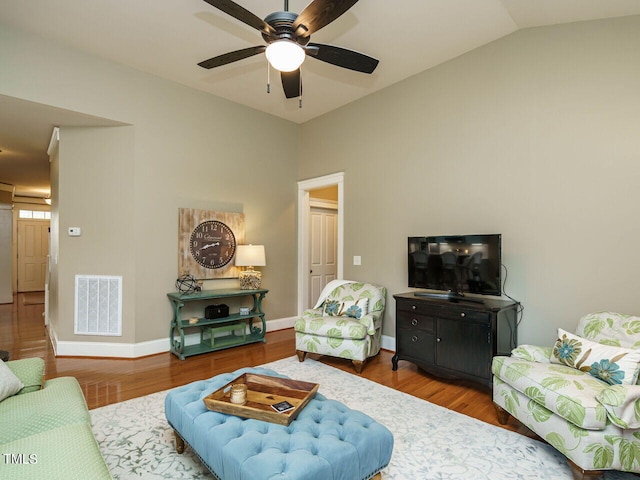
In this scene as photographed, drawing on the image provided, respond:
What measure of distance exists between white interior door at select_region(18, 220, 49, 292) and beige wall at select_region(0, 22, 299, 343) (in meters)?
6.32

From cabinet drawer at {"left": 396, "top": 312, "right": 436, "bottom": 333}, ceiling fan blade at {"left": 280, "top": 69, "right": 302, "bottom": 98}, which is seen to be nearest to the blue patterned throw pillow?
cabinet drawer at {"left": 396, "top": 312, "right": 436, "bottom": 333}

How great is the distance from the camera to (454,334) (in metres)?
3.15

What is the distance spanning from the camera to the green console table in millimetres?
4031

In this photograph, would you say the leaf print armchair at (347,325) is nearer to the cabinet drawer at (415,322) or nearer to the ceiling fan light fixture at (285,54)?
the cabinet drawer at (415,322)

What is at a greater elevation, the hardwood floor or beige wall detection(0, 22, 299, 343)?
beige wall detection(0, 22, 299, 343)

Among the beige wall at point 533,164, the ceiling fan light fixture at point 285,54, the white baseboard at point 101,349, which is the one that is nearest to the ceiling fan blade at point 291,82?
the ceiling fan light fixture at point 285,54

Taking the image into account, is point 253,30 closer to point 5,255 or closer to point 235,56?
point 235,56

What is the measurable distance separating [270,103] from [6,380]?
4.20 metres

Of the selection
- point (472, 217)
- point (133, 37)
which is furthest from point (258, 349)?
point (133, 37)

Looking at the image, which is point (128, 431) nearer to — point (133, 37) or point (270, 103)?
point (133, 37)

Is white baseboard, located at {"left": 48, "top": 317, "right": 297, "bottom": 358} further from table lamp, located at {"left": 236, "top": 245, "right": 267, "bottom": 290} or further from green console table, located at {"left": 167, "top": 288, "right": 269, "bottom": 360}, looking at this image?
table lamp, located at {"left": 236, "top": 245, "right": 267, "bottom": 290}

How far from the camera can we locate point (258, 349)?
4.32 meters

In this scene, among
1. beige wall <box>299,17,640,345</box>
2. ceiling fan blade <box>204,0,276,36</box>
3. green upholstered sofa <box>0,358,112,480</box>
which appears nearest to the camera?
green upholstered sofa <box>0,358,112,480</box>

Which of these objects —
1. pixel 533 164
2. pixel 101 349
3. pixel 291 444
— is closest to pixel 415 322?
pixel 533 164
